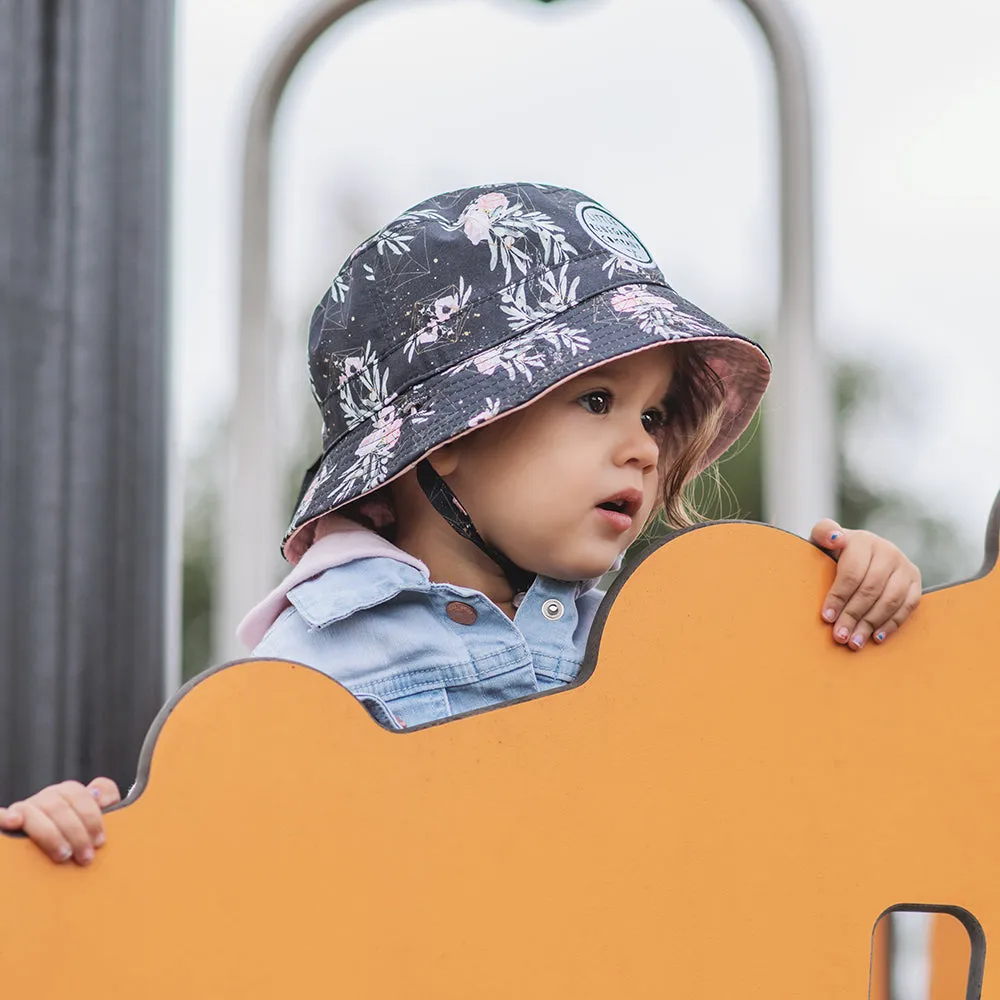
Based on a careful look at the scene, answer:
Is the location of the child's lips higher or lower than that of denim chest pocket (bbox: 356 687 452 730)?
higher

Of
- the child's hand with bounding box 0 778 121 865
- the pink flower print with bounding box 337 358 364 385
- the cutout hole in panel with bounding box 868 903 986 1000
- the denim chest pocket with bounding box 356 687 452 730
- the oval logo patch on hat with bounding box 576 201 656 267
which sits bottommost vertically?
the cutout hole in panel with bounding box 868 903 986 1000

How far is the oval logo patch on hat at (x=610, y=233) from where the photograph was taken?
0.76 m

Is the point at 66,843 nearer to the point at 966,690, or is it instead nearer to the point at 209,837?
the point at 209,837

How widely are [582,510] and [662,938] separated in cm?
26

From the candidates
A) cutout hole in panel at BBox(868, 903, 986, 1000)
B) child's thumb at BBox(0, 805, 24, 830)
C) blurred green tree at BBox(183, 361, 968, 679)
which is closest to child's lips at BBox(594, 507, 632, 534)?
cutout hole in panel at BBox(868, 903, 986, 1000)

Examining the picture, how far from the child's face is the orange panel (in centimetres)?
15

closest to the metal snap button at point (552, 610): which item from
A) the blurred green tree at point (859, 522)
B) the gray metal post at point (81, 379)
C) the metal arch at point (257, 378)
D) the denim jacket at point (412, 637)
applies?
the denim jacket at point (412, 637)

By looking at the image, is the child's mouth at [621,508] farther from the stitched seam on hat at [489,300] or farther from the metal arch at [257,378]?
the metal arch at [257,378]

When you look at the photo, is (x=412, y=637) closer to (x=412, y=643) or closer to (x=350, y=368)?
(x=412, y=643)

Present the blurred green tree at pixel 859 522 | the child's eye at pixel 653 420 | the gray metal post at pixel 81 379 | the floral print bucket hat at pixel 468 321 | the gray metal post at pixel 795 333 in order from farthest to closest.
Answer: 1. the blurred green tree at pixel 859 522
2. the gray metal post at pixel 81 379
3. the gray metal post at pixel 795 333
4. the child's eye at pixel 653 420
5. the floral print bucket hat at pixel 468 321

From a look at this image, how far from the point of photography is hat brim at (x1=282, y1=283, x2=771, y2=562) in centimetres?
68

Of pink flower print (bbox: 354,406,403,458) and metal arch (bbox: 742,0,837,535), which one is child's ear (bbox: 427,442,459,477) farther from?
metal arch (bbox: 742,0,837,535)

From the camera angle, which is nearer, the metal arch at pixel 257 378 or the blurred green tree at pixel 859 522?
the metal arch at pixel 257 378

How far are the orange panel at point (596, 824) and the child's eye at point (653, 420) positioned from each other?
0.73 feet
